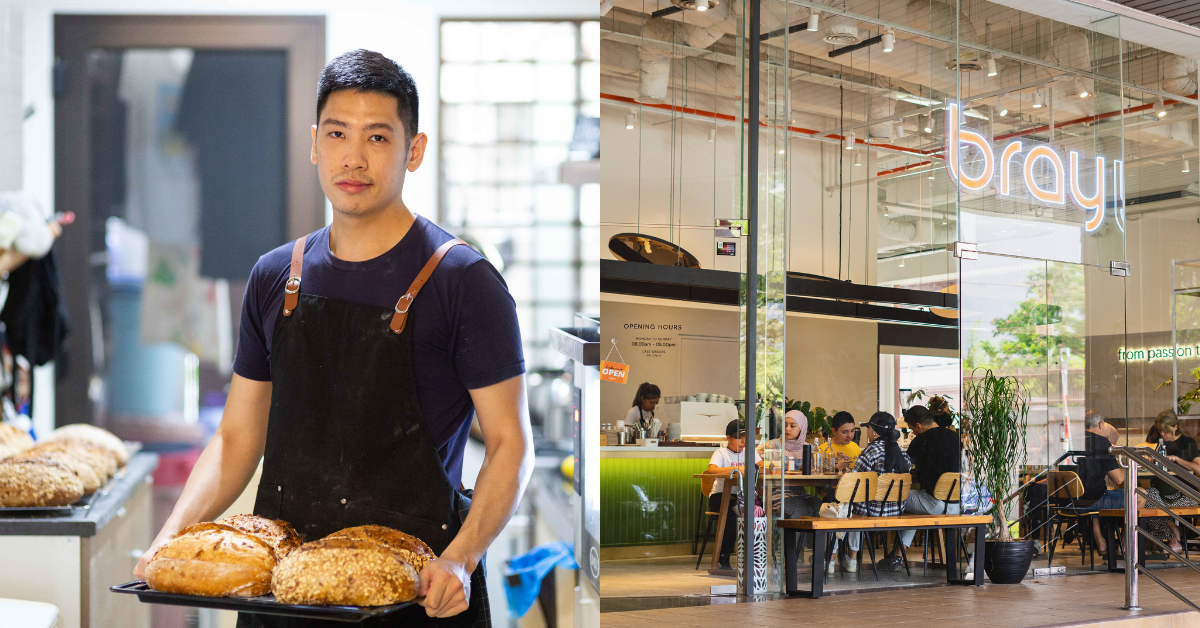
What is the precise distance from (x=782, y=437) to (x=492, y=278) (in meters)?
4.31

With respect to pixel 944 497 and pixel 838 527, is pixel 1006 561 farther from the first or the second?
pixel 838 527

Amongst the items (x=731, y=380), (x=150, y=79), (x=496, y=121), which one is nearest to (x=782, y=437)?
(x=731, y=380)

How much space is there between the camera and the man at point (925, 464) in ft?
21.5

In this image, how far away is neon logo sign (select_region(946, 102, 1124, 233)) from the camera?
23.6ft

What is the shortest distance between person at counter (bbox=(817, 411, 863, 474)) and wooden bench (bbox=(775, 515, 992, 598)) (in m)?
0.37

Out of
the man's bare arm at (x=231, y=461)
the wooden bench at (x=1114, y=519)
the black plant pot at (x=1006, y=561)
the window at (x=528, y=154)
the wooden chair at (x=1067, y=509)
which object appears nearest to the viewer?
the man's bare arm at (x=231, y=461)

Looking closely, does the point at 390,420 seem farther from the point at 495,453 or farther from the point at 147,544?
the point at 147,544

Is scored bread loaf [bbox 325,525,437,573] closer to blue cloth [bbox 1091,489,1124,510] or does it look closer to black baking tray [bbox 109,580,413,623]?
black baking tray [bbox 109,580,413,623]

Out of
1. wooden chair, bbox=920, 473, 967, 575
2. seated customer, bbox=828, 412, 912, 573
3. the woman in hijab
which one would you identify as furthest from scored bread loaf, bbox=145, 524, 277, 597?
wooden chair, bbox=920, 473, 967, 575

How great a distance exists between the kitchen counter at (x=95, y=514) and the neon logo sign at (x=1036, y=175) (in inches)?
246

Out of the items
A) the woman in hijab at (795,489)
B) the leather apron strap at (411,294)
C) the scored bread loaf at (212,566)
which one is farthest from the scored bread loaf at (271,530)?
the woman in hijab at (795,489)

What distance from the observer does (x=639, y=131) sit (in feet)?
19.6

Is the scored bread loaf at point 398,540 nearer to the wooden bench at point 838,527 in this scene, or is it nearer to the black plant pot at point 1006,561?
the wooden bench at point 838,527

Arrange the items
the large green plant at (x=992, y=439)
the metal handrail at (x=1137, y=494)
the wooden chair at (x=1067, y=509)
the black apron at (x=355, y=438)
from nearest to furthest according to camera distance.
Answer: the black apron at (x=355, y=438), the metal handrail at (x=1137, y=494), the large green plant at (x=992, y=439), the wooden chair at (x=1067, y=509)
